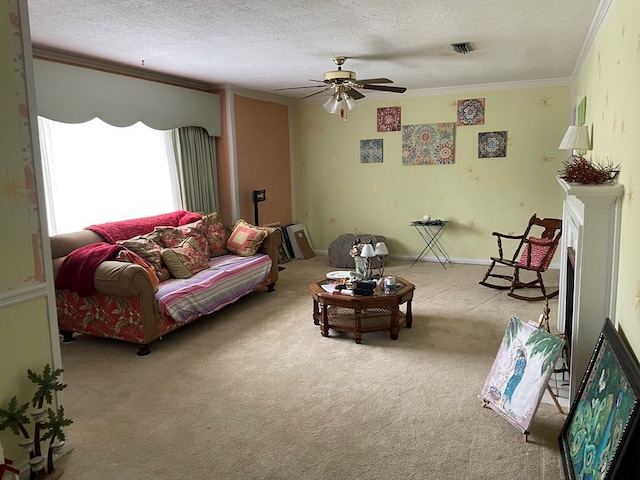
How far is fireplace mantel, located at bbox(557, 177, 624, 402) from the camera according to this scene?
2.39 meters

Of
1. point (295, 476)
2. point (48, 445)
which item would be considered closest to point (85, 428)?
point (48, 445)

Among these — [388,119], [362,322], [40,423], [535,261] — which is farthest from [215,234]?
[535,261]

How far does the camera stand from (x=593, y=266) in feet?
8.14

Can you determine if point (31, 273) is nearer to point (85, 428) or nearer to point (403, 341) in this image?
point (85, 428)

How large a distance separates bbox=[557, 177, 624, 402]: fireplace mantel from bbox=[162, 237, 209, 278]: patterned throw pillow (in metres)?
3.11

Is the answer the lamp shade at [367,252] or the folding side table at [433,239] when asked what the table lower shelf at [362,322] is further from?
the folding side table at [433,239]

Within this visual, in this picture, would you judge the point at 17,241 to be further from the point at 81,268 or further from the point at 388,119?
the point at 388,119

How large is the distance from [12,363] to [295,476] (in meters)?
1.36

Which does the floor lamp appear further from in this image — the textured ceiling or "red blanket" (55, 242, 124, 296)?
"red blanket" (55, 242, 124, 296)

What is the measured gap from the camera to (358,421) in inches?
108

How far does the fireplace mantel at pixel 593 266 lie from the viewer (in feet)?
7.83

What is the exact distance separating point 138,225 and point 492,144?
170 inches

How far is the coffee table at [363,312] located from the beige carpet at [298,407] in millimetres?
96

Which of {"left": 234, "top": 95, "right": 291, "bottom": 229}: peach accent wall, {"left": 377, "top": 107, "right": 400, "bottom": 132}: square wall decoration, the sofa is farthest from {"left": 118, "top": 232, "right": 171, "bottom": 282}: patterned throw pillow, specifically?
{"left": 377, "top": 107, "right": 400, "bottom": 132}: square wall decoration
